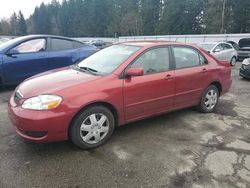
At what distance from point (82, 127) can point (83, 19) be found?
70097 millimetres

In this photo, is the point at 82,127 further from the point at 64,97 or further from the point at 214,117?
the point at 214,117

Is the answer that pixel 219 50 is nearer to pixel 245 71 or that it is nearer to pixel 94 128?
pixel 245 71

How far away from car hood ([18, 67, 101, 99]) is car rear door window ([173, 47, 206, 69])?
63.8 inches

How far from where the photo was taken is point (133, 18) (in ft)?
180

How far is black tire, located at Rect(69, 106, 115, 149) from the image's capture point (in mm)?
3121

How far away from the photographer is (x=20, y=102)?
122 inches

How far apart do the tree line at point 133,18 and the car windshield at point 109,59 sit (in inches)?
1421

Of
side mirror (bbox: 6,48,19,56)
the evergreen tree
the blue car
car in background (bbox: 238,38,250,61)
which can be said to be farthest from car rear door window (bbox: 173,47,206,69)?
the evergreen tree

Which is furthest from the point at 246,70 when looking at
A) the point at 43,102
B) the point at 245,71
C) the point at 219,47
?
the point at 43,102

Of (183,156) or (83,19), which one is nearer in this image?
(183,156)

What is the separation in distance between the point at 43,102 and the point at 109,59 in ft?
4.60

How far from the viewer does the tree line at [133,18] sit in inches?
1476

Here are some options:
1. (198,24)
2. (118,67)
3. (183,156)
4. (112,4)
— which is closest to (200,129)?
(183,156)

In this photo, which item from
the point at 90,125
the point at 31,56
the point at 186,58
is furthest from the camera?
the point at 31,56
